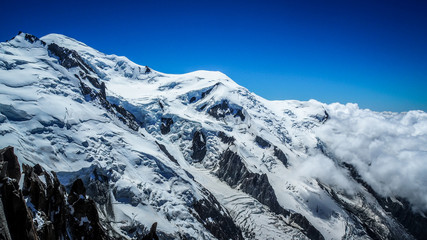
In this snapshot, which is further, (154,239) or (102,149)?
(102,149)

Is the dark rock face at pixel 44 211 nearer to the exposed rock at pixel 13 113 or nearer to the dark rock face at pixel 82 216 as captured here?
the dark rock face at pixel 82 216

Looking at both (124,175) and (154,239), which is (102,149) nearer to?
(124,175)

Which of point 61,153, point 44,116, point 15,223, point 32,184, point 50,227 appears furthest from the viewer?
point 44,116

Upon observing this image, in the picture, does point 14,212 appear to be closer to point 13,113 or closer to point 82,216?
point 82,216

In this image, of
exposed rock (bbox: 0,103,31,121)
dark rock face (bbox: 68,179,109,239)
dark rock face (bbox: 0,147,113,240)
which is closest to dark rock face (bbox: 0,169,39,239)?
dark rock face (bbox: 0,147,113,240)

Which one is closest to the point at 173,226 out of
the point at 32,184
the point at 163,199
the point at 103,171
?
the point at 163,199

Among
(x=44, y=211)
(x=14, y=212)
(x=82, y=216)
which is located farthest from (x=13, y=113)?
(x=14, y=212)

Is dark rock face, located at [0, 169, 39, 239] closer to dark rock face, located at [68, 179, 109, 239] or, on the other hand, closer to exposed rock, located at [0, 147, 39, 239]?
exposed rock, located at [0, 147, 39, 239]

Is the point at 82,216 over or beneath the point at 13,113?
over

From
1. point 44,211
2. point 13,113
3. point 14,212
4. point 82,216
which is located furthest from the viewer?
point 13,113

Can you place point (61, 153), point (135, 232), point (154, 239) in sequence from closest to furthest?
point (154, 239) < point (135, 232) < point (61, 153)

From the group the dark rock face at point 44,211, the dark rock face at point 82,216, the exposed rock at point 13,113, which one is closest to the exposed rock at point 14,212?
the dark rock face at point 44,211
